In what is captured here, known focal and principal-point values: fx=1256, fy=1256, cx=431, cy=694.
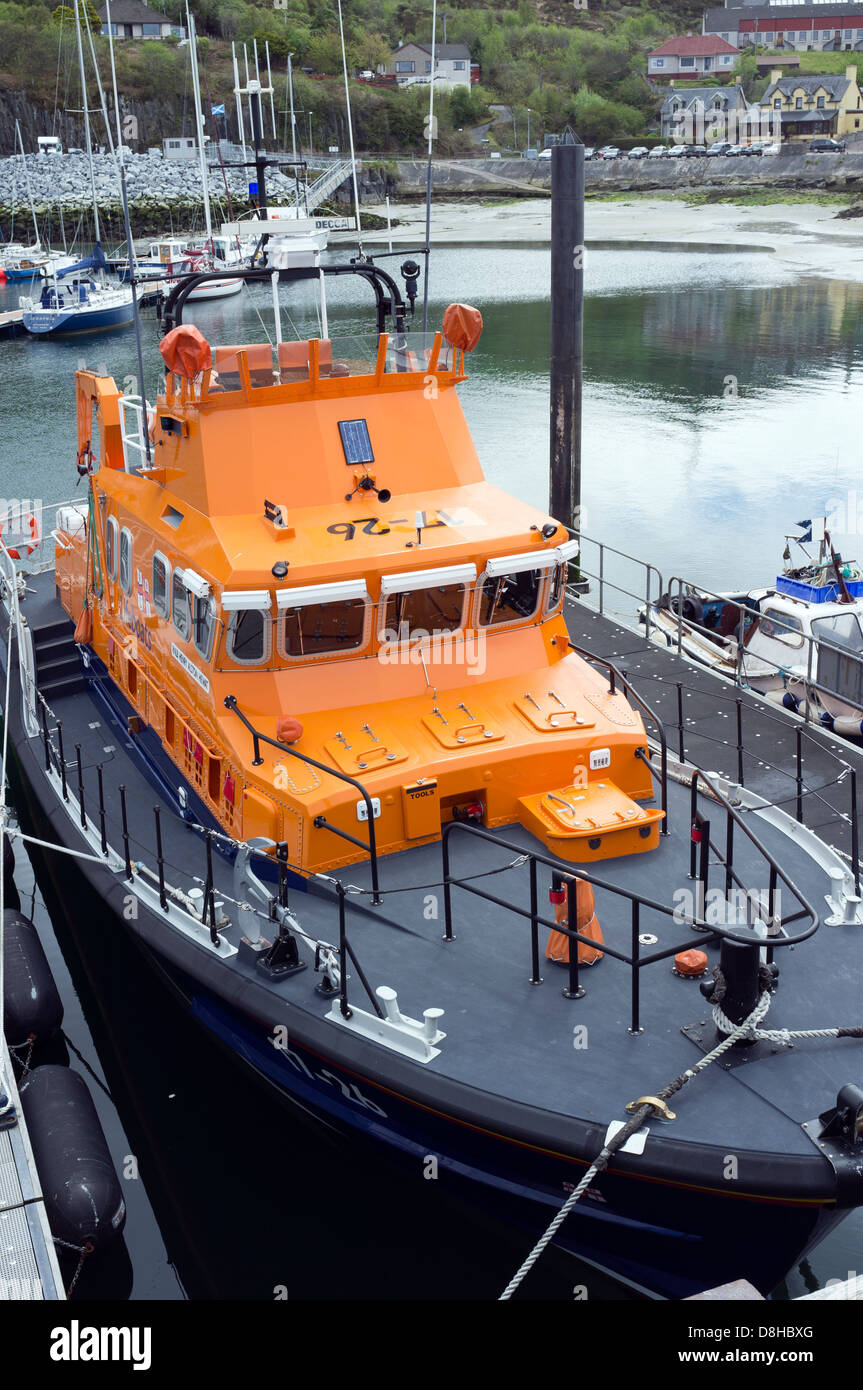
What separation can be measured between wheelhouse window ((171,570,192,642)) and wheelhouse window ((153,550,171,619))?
129 millimetres

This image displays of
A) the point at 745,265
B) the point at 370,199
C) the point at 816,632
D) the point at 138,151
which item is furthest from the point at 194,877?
the point at 138,151

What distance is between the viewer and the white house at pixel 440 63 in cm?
8706

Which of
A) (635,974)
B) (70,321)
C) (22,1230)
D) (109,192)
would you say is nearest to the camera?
(635,974)

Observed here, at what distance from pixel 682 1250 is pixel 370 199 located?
7956 cm

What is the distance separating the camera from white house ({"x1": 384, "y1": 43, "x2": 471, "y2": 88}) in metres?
87.1

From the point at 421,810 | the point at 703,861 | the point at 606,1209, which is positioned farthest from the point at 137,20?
the point at 606,1209

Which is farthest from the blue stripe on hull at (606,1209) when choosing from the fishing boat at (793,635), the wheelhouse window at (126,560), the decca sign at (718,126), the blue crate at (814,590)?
the decca sign at (718,126)

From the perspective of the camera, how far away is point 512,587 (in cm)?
905

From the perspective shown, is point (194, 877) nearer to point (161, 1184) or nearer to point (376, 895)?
point (376, 895)

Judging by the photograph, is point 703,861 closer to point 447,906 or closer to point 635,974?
point 635,974

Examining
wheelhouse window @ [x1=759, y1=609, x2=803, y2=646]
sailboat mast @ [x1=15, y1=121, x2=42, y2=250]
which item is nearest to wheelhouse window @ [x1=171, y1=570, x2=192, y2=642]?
wheelhouse window @ [x1=759, y1=609, x2=803, y2=646]

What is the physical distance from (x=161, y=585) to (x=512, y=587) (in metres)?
2.70

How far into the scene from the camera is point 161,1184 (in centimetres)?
867

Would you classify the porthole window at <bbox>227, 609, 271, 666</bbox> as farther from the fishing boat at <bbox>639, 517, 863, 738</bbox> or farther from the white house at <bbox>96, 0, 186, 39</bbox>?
the white house at <bbox>96, 0, 186, 39</bbox>
